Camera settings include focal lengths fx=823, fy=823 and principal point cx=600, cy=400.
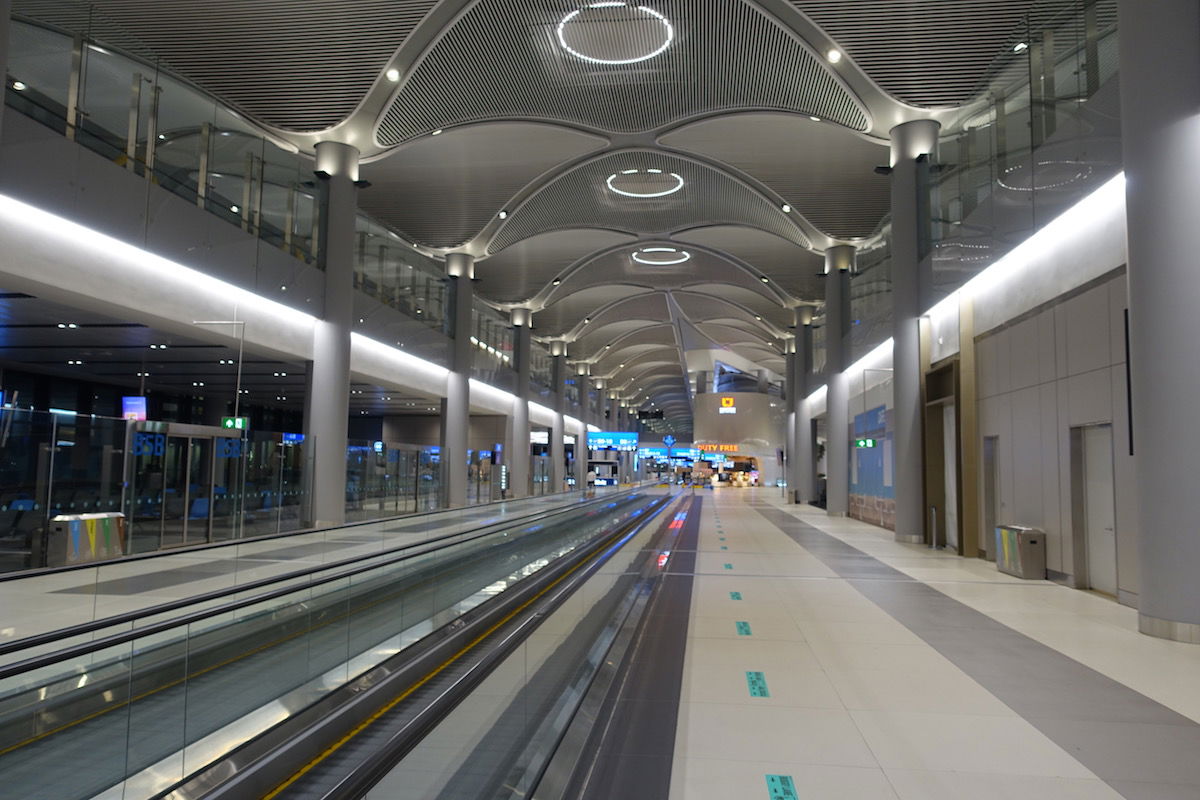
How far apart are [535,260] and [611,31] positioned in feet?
54.0

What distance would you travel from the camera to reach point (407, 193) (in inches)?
923

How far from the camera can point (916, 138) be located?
1708 cm

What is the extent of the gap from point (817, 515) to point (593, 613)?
2216cm

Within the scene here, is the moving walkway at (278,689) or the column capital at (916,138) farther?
the column capital at (916,138)

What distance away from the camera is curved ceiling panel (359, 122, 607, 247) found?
2070 cm

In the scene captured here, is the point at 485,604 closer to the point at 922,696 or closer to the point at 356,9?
the point at 922,696

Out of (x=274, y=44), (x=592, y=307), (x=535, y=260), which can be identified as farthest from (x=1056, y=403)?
(x=592, y=307)

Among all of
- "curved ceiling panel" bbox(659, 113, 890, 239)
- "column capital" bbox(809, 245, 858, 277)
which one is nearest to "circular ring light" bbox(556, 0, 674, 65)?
"curved ceiling panel" bbox(659, 113, 890, 239)

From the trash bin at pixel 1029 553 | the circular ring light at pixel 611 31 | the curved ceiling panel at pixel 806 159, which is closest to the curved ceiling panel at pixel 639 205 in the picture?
the curved ceiling panel at pixel 806 159

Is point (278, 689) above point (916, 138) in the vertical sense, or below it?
below

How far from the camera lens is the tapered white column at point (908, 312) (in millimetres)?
16516

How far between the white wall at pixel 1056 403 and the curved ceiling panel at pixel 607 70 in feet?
23.8

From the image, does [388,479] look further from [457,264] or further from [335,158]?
[457,264]

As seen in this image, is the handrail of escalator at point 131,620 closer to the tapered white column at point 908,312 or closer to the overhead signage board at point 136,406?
the tapered white column at point 908,312
